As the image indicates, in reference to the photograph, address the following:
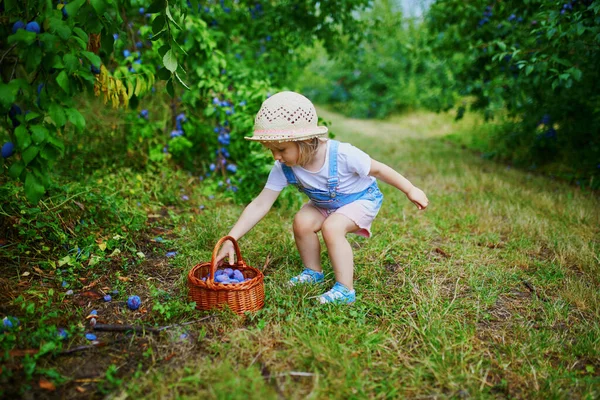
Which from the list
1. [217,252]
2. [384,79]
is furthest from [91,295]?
[384,79]

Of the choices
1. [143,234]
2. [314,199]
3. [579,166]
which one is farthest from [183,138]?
[579,166]

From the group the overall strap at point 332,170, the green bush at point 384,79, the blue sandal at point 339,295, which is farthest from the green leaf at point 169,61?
the green bush at point 384,79

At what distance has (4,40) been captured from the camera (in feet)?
7.25

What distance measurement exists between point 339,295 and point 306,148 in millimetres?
671

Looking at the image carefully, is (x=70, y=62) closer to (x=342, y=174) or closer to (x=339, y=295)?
(x=342, y=174)

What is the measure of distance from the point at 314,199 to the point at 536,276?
1.24 m

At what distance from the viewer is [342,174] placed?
224 centimetres

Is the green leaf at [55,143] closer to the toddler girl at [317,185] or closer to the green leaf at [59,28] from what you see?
the green leaf at [59,28]

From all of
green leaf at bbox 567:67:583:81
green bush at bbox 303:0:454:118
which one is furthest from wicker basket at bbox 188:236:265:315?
green bush at bbox 303:0:454:118

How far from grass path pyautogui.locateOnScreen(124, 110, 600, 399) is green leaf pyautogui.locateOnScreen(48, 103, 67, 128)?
36.2 inches

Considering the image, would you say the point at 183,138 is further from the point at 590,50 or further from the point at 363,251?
the point at 590,50

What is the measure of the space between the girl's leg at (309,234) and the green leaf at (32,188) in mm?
1118

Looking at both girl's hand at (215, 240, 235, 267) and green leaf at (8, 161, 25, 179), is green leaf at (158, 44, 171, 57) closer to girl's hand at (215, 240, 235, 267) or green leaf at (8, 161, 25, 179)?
green leaf at (8, 161, 25, 179)

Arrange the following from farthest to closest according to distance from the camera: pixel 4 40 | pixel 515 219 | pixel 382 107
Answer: pixel 382 107
pixel 515 219
pixel 4 40
